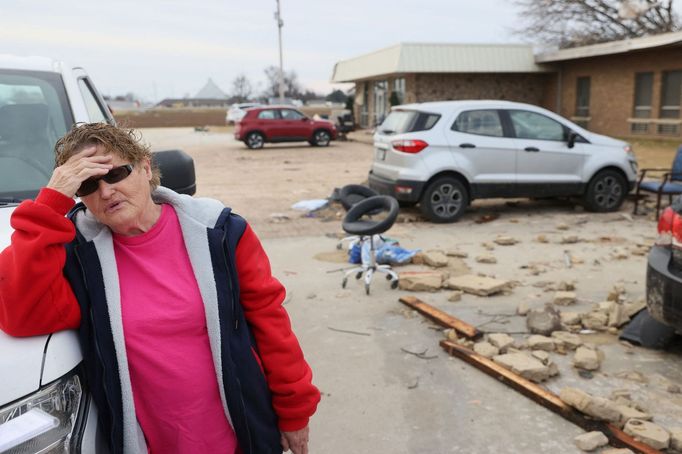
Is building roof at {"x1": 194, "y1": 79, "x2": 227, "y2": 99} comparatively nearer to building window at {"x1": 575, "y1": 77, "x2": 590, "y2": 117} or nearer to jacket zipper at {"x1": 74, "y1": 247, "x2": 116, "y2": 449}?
building window at {"x1": 575, "y1": 77, "x2": 590, "y2": 117}

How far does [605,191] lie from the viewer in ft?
33.1

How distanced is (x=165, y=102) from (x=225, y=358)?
13321 cm

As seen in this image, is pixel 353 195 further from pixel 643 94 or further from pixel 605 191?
pixel 643 94

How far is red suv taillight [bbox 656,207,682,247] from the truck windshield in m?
3.84

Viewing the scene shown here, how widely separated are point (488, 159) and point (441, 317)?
5008 mm

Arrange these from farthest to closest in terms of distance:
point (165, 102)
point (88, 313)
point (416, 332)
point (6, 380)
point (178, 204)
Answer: point (165, 102) < point (416, 332) < point (178, 204) < point (88, 313) < point (6, 380)

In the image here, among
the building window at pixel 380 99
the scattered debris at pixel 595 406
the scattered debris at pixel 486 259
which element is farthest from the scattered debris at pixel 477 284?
the building window at pixel 380 99

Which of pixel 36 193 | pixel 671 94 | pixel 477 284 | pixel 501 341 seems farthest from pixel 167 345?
pixel 671 94

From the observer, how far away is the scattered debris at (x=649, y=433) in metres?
3.23

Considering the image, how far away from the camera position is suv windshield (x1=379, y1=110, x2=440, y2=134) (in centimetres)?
944

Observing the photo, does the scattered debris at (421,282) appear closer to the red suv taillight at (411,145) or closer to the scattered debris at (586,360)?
the scattered debris at (586,360)

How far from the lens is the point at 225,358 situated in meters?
1.80

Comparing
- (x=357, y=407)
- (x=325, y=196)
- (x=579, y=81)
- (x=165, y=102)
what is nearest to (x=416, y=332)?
(x=357, y=407)

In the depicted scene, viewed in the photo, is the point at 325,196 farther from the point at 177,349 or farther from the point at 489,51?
the point at 489,51
